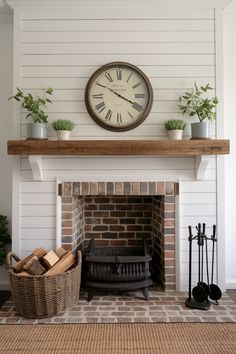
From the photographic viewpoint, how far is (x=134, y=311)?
91.8 inches

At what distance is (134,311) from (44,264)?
80 cm

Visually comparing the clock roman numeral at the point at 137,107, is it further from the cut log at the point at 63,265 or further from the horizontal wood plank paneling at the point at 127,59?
the cut log at the point at 63,265

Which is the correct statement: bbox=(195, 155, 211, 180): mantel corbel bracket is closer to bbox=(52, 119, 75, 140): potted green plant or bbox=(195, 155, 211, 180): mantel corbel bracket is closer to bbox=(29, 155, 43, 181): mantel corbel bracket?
bbox=(52, 119, 75, 140): potted green plant

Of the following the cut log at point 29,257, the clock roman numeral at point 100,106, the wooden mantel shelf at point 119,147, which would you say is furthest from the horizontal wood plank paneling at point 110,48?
the cut log at point 29,257

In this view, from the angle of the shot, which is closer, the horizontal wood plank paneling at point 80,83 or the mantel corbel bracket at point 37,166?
the mantel corbel bracket at point 37,166

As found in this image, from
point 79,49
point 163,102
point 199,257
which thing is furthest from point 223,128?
point 79,49

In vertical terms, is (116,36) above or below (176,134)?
above

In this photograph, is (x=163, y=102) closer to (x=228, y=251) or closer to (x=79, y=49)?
(x=79, y=49)

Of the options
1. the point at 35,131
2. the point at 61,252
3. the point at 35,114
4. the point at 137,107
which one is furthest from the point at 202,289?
the point at 35,114

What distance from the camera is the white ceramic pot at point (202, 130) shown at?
99.5 inches

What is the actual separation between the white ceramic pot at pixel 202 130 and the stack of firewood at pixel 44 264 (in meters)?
1.47

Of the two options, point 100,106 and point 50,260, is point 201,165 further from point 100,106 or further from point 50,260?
point 50,260

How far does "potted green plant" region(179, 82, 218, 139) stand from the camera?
2.54 metres

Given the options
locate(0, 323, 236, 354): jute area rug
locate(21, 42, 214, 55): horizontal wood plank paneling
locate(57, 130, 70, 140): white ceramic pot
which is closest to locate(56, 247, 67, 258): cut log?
locate(0, 323, 236, 354): jute area rug
